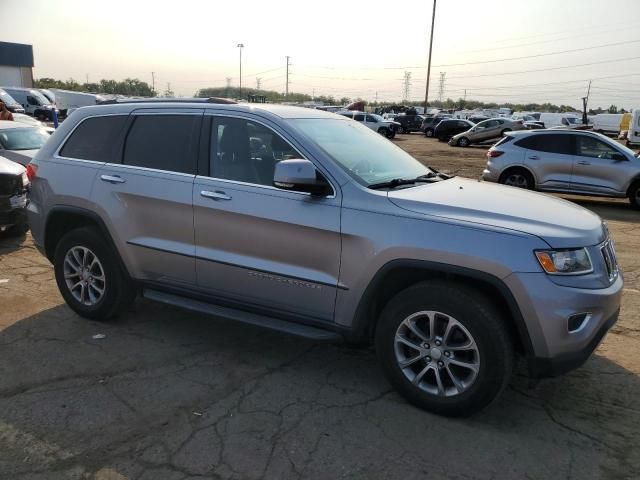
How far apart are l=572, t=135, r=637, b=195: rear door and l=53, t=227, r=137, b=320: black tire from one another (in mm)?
10050

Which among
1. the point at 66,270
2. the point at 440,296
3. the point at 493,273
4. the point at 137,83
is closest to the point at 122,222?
the point at 66,270

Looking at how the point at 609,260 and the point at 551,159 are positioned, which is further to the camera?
the point at 551,159

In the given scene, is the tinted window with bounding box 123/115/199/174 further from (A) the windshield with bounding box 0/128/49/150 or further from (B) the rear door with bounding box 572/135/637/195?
(B) the rear door with bounding box 572/135/637/195

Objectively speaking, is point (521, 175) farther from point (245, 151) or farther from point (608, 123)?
point (608, 123)

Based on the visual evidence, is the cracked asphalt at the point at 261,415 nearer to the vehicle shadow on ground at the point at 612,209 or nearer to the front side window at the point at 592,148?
the vehicle shadow on ground at the point at 612,209

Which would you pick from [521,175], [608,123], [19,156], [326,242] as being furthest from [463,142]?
[326,242]

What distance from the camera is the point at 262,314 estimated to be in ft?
12.5

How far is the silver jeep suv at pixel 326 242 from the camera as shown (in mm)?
3053

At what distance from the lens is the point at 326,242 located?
348 cm

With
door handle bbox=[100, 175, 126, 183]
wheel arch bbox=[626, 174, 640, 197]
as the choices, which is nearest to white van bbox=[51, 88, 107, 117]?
wheel arch bbox=[626, 174, 640, 197]

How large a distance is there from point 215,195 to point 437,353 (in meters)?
1.84

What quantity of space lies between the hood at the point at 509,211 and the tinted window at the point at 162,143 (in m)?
1.66

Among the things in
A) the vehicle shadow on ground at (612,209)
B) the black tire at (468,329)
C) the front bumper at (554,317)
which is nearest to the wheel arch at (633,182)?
the vehicle shadow on ground at (612,209)

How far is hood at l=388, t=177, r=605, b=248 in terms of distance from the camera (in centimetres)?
309
